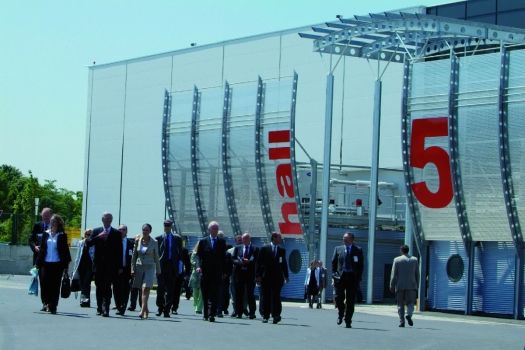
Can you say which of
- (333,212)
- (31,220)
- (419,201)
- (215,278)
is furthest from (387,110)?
(31,220)

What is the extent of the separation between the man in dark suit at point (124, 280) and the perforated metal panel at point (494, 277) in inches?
440

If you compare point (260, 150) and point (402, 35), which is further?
point (260, 150)

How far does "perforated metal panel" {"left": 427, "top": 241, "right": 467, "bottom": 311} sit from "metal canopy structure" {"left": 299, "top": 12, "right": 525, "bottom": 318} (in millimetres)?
273

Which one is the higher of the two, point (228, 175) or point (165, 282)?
point (228, 175)

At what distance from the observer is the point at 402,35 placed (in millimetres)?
38094

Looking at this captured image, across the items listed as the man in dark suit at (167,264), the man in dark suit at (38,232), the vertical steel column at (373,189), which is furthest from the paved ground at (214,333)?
the vertical steel column at (373,189)

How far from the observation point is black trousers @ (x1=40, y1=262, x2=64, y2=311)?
22.1 m

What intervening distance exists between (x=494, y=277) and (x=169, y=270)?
37.9 ft

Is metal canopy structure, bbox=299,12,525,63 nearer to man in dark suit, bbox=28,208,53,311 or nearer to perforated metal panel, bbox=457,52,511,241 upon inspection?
perforated metal panel, bbox=457,52,511,241

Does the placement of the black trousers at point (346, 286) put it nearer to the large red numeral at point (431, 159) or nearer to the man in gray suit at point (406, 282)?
the man in gray suit at point (406, 282)

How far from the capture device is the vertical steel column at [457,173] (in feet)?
106

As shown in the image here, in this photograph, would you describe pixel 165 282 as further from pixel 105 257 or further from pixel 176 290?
→ pixel 176 290

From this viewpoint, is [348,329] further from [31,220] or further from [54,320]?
[31,220]

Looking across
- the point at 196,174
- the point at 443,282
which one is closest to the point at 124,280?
the point at 443,282
